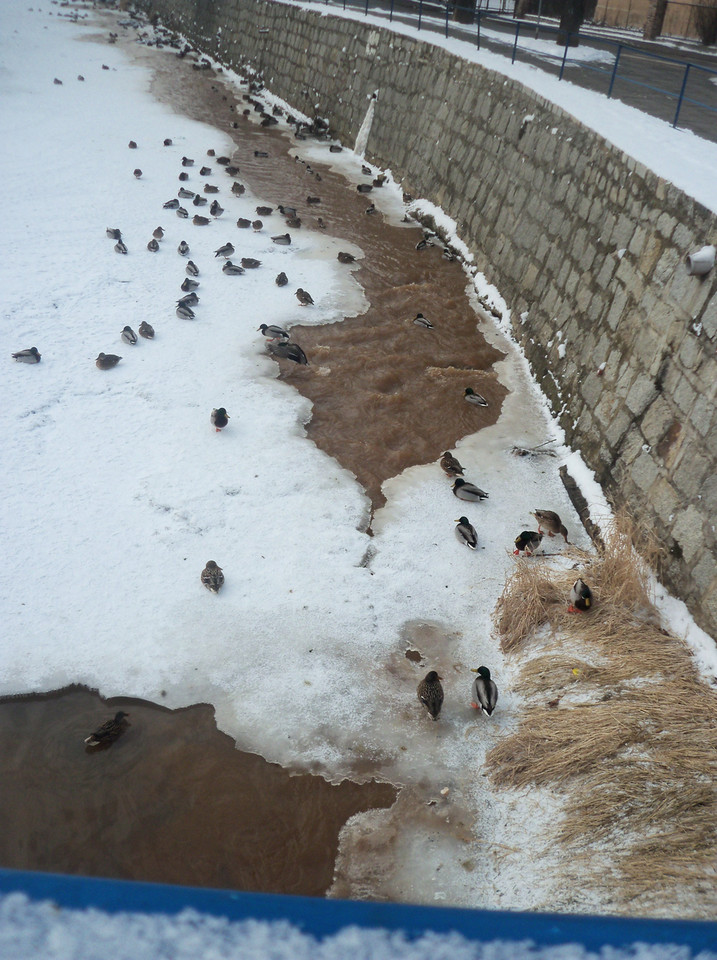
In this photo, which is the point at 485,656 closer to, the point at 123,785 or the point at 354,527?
the point at 354,527

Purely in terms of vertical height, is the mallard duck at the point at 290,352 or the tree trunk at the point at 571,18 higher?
the tree trunk at the point at 571,18

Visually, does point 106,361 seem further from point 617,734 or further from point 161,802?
point 617,734

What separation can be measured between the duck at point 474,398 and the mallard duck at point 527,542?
9.17ft

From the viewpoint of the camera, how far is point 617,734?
4.94 metres

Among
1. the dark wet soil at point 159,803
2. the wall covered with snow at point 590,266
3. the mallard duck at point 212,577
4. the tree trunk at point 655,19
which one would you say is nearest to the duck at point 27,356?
the mallard duck at point 212,577

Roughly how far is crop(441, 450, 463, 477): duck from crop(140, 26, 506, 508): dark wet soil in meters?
0.40

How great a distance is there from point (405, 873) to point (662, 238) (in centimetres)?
668

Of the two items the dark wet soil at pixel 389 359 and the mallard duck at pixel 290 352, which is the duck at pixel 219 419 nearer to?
the dark wet soil at pixel 389 359

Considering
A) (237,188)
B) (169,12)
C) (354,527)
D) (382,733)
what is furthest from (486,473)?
(169,12)

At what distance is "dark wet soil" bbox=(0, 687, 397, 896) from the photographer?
4684 mm

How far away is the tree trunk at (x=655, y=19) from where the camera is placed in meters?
20.8

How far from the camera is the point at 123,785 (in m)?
5.17

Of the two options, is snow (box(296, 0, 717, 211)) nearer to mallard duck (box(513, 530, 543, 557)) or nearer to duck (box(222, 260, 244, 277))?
mallard duck (box(513, 530, 543, 557))

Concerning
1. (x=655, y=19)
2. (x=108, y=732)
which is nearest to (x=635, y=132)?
(x=108, y=732)
